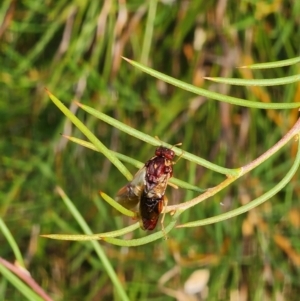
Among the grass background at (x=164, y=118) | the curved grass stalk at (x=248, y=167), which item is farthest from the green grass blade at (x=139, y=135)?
the grass background at (x=164, y=118)

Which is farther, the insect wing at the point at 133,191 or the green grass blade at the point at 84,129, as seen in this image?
the insect wing at the point at 133,191

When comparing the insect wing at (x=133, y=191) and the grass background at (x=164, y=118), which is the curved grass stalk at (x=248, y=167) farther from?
the grass background at (x=164, y=118)

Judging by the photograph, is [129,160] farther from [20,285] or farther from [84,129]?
[20,285]

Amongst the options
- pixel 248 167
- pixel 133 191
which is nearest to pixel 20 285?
pixel 133 191

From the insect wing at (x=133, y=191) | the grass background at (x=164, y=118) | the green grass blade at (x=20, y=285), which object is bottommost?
the green grass blade at (x=20, y=285)

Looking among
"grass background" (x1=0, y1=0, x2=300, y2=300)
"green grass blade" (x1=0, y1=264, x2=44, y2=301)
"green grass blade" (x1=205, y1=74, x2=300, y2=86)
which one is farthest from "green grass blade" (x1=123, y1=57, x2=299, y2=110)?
"grass background" (x1=0, y1=0, x2=300, y2=300)

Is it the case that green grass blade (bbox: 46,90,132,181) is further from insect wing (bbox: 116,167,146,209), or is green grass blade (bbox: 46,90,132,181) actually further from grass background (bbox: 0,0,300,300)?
grass background (bbox: 0,0,300,300)
